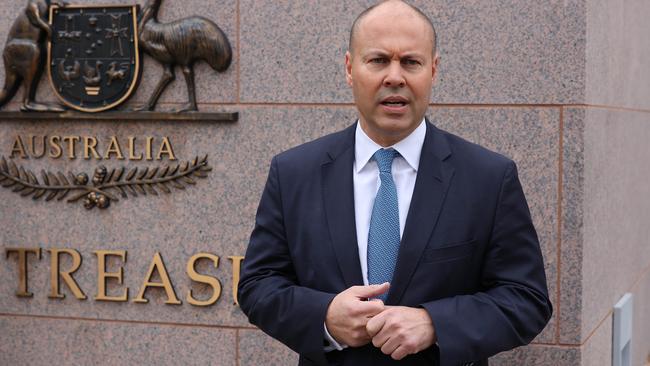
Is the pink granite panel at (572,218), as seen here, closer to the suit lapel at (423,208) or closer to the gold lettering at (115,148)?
the suit lapel at (423,208)

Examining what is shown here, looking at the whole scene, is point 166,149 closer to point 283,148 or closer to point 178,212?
point 178,212

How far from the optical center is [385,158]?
309cm

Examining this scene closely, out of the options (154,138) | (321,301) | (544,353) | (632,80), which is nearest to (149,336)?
(154,138)

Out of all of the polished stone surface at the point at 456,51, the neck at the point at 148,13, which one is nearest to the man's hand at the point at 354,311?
the polished stone surface at the point at 456,51

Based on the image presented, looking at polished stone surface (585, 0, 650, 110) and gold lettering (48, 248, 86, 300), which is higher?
polished stone surface (585, 0, 650, 110)

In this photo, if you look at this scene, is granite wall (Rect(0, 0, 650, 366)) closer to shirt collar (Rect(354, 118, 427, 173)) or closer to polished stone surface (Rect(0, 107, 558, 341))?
polished stone surface (Rect(0, 107, 558, 341))

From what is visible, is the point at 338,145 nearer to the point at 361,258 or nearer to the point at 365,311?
the point at 361,258

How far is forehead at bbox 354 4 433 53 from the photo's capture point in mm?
2922

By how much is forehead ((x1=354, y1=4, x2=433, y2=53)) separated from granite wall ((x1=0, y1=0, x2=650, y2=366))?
1.80 m

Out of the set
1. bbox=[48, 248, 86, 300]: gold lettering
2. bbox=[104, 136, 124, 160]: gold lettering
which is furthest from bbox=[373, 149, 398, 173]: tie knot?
bbox=[48, 248, 86, 300]: gold lettering

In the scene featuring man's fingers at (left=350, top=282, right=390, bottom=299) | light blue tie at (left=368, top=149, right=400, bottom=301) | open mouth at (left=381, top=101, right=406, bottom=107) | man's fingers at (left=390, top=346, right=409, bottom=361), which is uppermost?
open mouth at (left=381, top=101, right=406, bottom=107)

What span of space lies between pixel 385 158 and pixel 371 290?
526 mm

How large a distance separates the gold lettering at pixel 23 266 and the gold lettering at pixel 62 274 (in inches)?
4.4

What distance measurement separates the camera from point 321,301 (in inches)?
114
